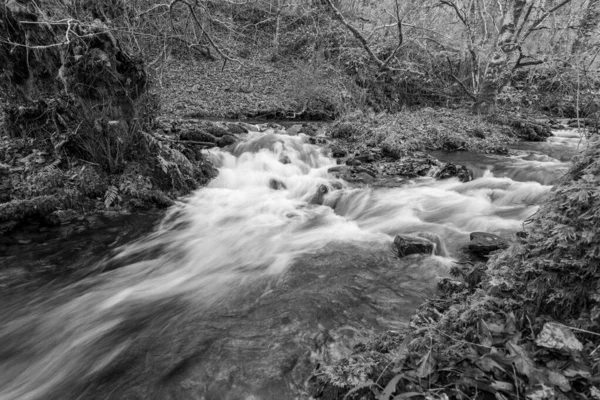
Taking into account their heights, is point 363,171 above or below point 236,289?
above

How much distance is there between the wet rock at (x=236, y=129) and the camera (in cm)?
1073

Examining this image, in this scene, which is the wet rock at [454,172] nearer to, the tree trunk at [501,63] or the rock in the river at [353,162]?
the rock in the river at [353,162]

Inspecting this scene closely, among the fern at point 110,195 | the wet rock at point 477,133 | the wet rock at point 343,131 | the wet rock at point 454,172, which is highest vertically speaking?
the wet rock at point 343,131

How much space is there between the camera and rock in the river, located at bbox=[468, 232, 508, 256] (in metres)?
4.15

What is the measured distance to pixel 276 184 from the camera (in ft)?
26.9

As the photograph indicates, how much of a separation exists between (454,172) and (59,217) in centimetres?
817

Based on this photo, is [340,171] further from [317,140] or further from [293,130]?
[293,130]

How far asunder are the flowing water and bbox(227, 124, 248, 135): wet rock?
328cm

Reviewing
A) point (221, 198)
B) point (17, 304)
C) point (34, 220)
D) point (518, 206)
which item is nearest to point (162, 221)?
point (221, 198)

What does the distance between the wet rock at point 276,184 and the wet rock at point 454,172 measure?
371 cm

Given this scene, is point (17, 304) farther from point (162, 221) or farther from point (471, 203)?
point (471, 203)

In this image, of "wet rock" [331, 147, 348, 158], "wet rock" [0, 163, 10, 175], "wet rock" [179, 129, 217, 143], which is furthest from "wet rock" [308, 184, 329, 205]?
"wet rock" [0, 163, 10, 175]

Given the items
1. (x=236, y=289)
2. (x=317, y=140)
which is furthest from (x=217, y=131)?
(x=236, y=289)

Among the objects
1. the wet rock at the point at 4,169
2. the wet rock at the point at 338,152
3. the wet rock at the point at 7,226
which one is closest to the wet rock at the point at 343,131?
the wet rock at the point at 338,152
